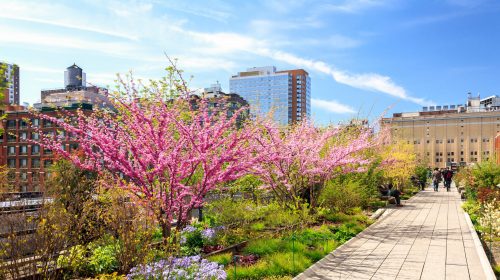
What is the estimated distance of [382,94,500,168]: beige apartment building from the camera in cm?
12862

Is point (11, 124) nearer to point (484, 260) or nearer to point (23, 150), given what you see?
point (23, 150)

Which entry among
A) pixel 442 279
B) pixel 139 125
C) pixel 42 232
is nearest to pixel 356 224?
pixel 442 279

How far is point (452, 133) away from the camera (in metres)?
134

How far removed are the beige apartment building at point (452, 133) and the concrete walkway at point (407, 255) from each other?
387 ft

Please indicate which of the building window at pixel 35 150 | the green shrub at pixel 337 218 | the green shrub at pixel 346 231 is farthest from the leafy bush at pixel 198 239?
the building window at pixel 35 150

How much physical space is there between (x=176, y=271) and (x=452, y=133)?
141020 millimetres

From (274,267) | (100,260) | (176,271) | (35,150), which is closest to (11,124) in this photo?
(35,150)

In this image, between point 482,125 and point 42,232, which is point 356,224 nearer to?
point 42,232

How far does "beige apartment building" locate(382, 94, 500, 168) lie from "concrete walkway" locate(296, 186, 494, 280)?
11792 centimetres

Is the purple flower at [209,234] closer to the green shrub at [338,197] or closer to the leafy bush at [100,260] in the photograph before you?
the leafy bush at [100,260]

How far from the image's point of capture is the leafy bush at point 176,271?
712 cm

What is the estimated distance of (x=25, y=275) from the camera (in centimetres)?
672

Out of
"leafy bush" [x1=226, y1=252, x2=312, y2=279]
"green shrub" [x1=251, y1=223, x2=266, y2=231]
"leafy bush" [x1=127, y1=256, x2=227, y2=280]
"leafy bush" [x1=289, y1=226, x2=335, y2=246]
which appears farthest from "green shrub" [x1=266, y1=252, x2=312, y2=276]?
"green shrub" [x1=251, y1=223, x2=266, y2=231]

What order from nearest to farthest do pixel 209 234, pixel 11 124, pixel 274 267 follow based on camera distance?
pixel 274 267 < pixel 209 234 < pixel 11 124
